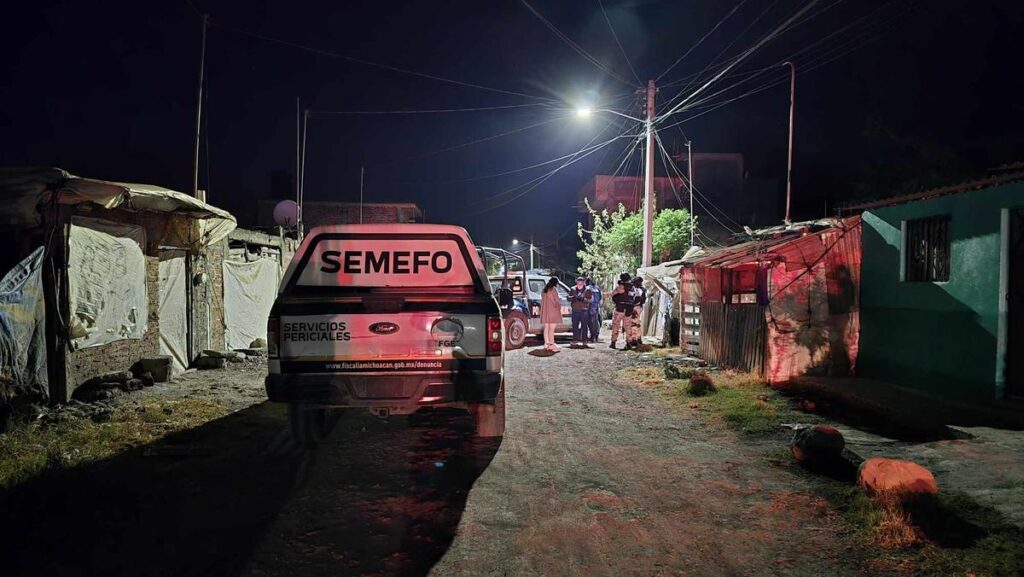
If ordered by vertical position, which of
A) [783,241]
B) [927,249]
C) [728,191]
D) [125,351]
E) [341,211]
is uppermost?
[728,191]

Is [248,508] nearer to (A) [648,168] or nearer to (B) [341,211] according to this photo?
(A) [648,168]

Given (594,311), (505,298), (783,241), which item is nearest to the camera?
(505,298)

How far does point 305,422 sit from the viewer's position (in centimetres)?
562

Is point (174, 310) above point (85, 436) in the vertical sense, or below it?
above

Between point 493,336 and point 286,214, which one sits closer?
point 493,336

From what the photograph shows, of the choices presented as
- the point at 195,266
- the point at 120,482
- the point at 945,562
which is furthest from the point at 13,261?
the point at 945,562

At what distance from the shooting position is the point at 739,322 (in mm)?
10898

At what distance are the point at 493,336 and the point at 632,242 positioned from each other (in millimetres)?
22701

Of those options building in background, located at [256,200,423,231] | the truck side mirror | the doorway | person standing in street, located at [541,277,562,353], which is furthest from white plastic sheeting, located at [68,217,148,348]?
building in background, located at [256,200,423,231]

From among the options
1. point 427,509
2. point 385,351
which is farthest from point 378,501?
point 385,351

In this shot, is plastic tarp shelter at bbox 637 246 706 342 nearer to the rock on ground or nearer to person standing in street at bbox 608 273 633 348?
person standing in street at bbox 608 273 633 348

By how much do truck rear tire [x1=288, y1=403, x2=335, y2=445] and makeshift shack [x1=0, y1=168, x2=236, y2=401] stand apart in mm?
3820

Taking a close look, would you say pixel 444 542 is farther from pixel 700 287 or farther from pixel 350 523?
pixel 700 287

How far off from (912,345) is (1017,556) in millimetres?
5694
